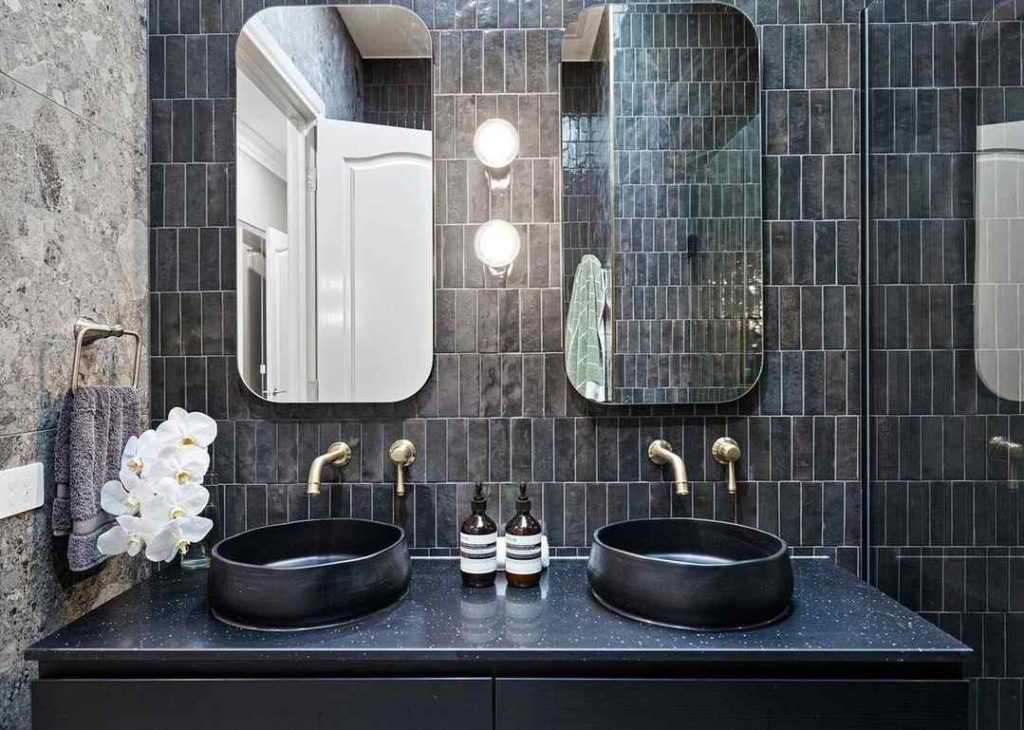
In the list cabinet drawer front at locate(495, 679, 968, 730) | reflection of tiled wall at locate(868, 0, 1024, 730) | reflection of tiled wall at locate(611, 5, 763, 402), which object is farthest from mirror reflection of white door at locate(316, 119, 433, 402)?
reflection of tiled wall at locate(868, 0, 1024, 730)

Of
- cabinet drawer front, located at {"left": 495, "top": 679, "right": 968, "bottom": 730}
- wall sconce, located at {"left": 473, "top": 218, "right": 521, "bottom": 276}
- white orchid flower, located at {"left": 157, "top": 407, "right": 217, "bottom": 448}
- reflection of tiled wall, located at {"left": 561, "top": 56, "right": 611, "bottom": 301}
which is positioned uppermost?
reflection of tiled wall, located at {"left": 561, "top": 56, "right": 611, "bottom": 301}

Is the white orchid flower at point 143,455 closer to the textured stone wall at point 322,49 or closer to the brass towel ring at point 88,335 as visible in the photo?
the brass towel ring at point 88,335

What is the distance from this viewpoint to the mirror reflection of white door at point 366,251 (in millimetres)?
1430

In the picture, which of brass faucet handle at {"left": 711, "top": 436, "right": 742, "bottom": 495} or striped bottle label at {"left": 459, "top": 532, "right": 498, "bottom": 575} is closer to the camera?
striped bottle label at {"left": 459, "top": 532, "right": 498, "bottom": 575}

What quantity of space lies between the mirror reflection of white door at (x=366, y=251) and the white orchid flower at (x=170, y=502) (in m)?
0.36

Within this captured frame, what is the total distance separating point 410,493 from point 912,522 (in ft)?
3.68

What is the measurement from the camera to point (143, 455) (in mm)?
1172

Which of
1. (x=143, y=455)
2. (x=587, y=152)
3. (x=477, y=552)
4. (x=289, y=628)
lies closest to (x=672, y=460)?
(x=477, y=552)

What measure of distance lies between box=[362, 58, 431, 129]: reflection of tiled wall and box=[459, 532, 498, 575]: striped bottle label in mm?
942

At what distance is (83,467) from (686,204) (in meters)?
1.35

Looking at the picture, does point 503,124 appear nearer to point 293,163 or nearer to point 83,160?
point 293,163

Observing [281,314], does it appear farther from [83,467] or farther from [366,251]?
[83,467]

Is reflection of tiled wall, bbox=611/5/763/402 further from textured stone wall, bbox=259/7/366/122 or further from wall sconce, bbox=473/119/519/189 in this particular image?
textured stone wall, bbox=259/7/366/122

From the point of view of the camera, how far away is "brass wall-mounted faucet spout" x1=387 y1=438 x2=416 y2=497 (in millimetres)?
1410
